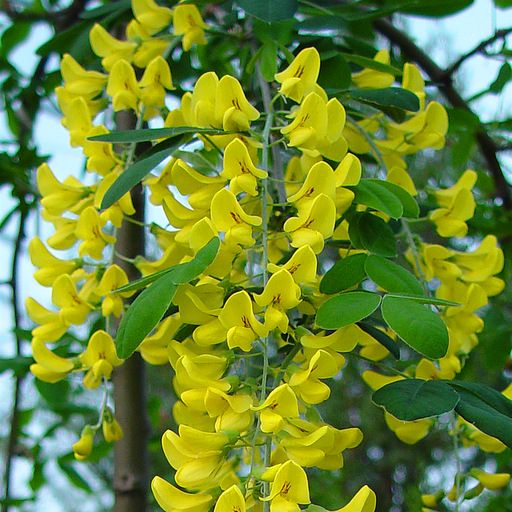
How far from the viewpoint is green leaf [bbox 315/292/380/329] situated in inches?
16.3

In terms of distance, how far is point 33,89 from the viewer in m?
0.93

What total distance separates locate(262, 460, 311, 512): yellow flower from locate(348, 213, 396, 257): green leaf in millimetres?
170

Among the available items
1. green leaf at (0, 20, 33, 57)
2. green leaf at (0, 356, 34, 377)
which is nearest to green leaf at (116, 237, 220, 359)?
green leaf at (0, 356, 34, 377)

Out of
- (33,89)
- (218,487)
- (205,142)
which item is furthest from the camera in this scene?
(33,89)

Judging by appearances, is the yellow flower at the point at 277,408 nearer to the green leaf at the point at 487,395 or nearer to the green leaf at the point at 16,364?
the green leaf at the point at 487,395

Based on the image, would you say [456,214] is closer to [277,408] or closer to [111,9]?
[277,408]

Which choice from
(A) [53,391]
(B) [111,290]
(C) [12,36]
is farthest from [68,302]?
(C) [12,36]

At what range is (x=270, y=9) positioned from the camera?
58 cm

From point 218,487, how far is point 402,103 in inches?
11.4

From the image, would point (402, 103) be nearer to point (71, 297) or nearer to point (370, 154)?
point (370, 154)

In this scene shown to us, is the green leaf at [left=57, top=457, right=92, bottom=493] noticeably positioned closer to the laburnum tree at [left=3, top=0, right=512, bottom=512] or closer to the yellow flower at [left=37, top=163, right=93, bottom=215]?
the laburnum tree at [left=3, top=0, right=512, bottom=512]

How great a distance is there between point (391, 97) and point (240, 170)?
150 millimetres

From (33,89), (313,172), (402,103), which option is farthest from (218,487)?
(33,89)

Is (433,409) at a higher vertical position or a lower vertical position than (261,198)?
lower
